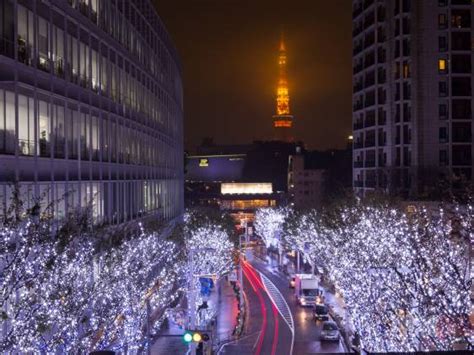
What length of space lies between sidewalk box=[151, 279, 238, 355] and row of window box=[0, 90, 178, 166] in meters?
7.03

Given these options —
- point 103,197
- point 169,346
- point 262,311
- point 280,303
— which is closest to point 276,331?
point 262,311

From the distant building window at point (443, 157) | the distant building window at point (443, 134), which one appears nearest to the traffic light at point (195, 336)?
the distant building window at point (443, 157)

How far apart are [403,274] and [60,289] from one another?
10251 millimetres

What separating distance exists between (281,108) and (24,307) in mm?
164407

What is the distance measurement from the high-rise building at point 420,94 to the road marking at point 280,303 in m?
12.7

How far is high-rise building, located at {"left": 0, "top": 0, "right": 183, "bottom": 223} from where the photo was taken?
677 inches

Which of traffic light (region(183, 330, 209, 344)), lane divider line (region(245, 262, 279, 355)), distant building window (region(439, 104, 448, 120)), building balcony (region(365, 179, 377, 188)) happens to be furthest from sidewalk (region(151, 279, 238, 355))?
distant building window (region(439, 104, 448, 120))

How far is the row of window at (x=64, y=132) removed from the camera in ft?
56.0

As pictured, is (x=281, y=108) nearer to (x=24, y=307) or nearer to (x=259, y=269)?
(x=259, y=269)

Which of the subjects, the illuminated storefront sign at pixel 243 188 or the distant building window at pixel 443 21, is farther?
the illuminated storefront sign at pixel 243 188

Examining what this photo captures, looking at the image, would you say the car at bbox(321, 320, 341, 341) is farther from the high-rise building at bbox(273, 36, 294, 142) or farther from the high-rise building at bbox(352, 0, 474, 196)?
the high-rise building at bbox(273, 36, 294, 142)

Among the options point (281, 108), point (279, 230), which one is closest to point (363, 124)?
point (279, 230)

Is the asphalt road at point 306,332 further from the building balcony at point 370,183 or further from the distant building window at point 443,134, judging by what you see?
the distant building window at point 443,134

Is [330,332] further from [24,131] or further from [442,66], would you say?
[442,66]
